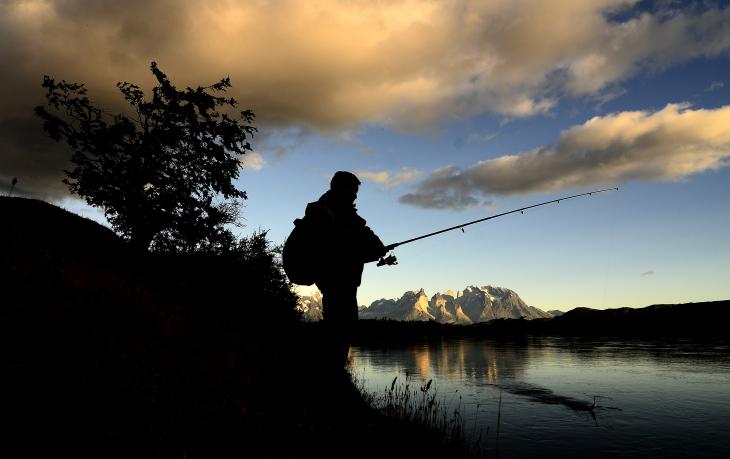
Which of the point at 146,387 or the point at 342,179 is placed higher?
the point at 342,179

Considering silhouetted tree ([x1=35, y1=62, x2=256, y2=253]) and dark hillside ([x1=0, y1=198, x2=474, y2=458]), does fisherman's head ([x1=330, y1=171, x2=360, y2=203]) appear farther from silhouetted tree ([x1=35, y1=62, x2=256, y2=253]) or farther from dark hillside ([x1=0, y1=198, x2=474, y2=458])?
silhouetted tree ([x1=35, y1=62, x2=256, y2=253])

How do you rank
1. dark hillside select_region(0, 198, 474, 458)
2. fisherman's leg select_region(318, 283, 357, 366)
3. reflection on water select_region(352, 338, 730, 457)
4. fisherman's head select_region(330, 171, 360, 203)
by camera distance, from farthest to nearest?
reflection on water select_region(352, 338, 730, 457)
fisherman's head select_region(330, 171, 360, 203)
fisherman's leg select_region(318, 283, 357, 366)
dark hillside select_region(0, 198, 474, 458)

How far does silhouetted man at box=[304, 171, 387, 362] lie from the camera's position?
652cm

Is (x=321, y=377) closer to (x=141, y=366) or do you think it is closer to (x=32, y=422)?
(x=141, y=366)

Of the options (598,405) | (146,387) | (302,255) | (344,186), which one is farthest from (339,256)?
(598,405)

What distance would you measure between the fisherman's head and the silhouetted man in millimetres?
116

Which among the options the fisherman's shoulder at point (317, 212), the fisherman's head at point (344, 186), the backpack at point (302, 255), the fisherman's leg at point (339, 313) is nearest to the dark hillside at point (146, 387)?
the fisherman's leg at point (339, 313)

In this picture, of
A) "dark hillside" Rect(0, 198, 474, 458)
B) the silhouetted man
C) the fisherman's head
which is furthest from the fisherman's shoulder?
"dark hillside" Rect(0, 198, 474, 458)

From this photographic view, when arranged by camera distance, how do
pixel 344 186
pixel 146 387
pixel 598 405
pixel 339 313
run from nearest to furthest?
pixel 146 387 → pixel 339 313 → pixel 344 186 → pixel 598 405

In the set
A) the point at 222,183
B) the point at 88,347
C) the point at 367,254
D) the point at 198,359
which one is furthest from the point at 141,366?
the point at 222,183

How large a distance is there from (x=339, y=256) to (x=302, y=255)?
53 cm

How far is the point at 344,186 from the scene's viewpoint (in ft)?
23.2

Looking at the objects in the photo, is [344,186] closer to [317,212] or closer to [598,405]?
[317,212]

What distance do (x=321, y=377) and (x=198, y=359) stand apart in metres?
2.41
